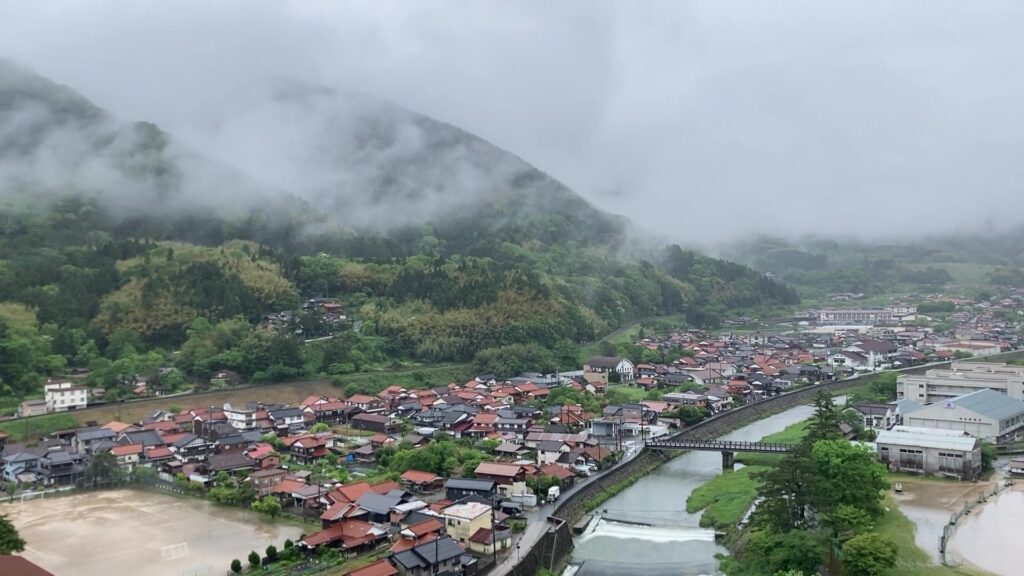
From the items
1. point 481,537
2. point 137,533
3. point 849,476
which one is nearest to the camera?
point 481,537

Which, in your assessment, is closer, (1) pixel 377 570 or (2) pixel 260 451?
(1) pixel 377 570

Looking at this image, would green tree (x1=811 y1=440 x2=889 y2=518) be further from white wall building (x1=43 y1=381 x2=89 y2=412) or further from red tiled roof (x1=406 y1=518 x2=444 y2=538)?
white wall building (x1=43 y1=381 x2=89 y2=412)

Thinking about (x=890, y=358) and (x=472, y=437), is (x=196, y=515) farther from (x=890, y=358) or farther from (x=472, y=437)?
(x=890, y=358)

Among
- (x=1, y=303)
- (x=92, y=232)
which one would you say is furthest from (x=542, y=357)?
(x=92, y=232)

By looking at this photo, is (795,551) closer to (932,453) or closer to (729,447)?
(932,453)

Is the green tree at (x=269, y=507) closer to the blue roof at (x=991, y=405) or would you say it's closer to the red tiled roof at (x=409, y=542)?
the red tiled roof at (x=409, y=542)

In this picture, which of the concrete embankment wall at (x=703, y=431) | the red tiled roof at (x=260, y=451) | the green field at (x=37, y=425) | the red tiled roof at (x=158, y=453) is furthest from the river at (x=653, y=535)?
the green field at (x=37, y=425)

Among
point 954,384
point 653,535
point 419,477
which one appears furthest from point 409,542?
point 954,384
